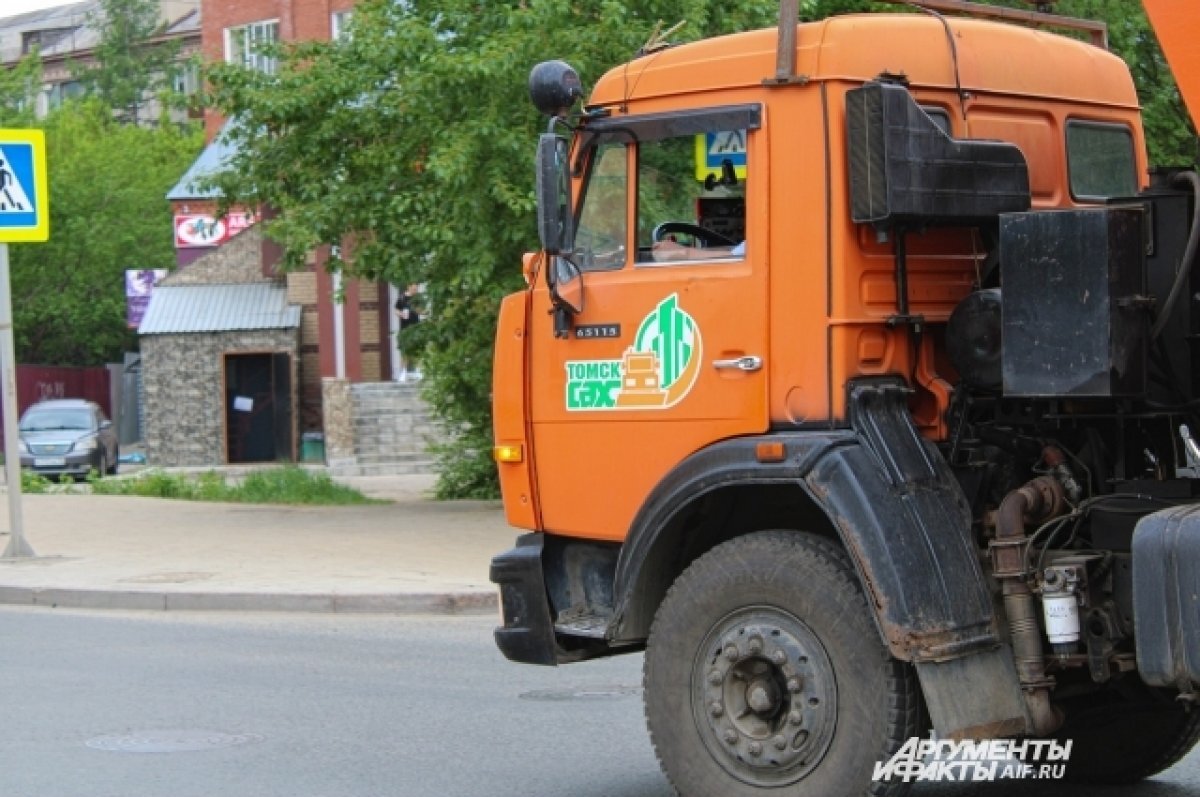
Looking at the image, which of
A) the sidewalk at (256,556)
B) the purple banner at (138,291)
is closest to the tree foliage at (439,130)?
the sidewalk at (256,556)

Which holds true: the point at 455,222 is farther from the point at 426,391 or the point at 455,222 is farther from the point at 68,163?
the point at 68,163

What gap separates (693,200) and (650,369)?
2.38 feet

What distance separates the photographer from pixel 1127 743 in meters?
7.48

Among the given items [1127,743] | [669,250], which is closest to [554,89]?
[669,250]

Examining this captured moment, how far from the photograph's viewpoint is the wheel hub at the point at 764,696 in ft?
20.4

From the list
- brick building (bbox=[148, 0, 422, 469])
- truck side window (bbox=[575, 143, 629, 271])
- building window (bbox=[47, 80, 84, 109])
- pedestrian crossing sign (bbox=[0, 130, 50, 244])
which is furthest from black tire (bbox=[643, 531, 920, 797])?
building window (bbox=[47, 80, 84, 109])

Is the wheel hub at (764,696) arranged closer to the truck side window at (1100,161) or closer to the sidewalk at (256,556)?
the truck side window at (1100,161)

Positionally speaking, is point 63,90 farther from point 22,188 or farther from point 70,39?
point 22,188

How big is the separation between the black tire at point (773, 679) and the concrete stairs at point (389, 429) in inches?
1099

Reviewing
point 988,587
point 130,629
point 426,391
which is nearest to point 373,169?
point 426,391

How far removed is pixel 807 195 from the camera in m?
6.46

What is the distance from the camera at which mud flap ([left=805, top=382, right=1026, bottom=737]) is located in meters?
5.96

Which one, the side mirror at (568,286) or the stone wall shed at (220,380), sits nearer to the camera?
the side mirror at (568,286)

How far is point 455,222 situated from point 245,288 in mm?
24078
